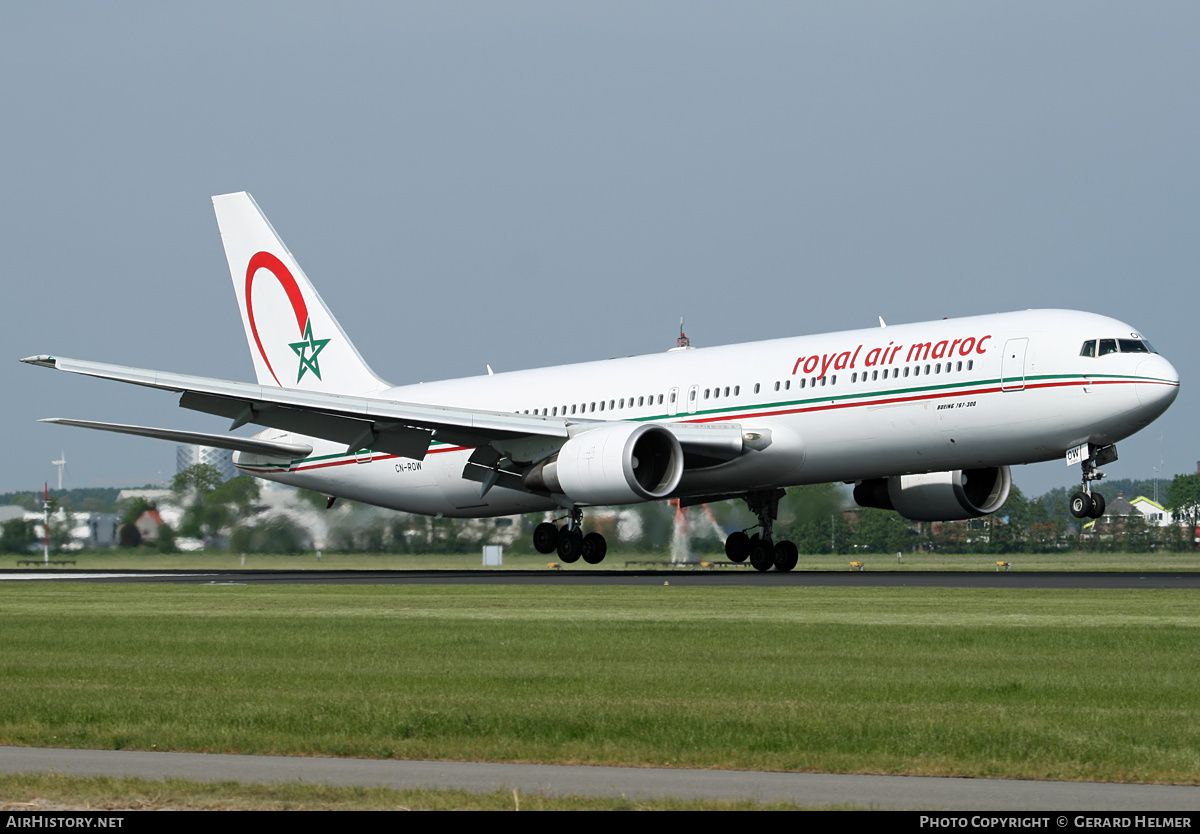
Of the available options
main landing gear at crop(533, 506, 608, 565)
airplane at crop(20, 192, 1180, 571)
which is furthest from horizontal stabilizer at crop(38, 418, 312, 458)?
main landing gear at crop(533, 506, 608, 565)

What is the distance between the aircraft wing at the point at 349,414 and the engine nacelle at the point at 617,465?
5.01 ft

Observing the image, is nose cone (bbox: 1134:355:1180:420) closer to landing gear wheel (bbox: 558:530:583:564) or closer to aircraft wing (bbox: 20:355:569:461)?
aircraft wing (bbox: 20:355:569:461)

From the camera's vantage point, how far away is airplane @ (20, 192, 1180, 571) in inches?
1284

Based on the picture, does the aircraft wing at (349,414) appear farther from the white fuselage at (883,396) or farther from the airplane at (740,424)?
the white fuselage at (883,396)

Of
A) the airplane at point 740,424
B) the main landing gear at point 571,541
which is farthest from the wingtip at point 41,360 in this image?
the main landing gear at point 571,541

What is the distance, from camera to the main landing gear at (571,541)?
3931cm

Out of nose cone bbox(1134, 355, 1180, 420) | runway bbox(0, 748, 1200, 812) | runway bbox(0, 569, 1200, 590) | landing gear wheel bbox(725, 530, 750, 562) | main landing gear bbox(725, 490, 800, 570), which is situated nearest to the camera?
runway bbox(0, 748, 1200, 812)

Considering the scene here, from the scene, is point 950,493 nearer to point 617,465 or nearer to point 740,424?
point 740,424

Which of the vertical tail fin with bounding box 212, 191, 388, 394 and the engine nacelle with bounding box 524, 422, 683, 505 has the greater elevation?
the vertical tail fin with bounding box 212, 191, 388, 394

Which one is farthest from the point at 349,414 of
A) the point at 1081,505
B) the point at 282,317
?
the point at 1081,505

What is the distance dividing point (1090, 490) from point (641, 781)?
25360 millimetres

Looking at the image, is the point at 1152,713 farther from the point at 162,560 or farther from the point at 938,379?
the point at 162,560

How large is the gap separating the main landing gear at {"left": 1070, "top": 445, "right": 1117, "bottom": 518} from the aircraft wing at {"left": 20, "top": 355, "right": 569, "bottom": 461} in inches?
460
